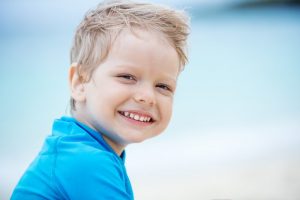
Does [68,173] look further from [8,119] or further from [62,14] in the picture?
[62,14]

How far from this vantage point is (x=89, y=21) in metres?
1.51

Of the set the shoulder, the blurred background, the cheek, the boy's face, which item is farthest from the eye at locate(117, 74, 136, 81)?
the blurred background

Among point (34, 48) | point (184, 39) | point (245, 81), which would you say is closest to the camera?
point (184, 39)

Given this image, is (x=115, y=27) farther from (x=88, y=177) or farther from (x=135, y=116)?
(x=88, y=177)

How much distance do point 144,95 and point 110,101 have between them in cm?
9

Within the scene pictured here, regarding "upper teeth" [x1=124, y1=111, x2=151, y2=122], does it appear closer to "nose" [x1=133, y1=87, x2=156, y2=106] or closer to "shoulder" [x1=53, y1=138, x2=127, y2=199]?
"nose" [x1=133, y1=87, x2=156, y2=106]

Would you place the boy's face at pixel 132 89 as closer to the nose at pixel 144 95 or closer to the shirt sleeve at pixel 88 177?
the nose at pixel 144 95

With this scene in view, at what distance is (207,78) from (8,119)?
1356 mm

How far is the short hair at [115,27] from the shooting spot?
4.55 feet

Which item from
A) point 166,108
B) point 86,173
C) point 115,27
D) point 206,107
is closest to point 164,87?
point 166,108

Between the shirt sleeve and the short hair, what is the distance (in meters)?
0.29

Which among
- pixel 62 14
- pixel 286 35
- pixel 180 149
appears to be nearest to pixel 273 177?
pixel 180 149

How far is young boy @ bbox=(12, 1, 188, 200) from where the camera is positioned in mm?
1172

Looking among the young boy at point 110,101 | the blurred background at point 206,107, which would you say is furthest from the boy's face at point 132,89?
the blurred background at point 206,107
